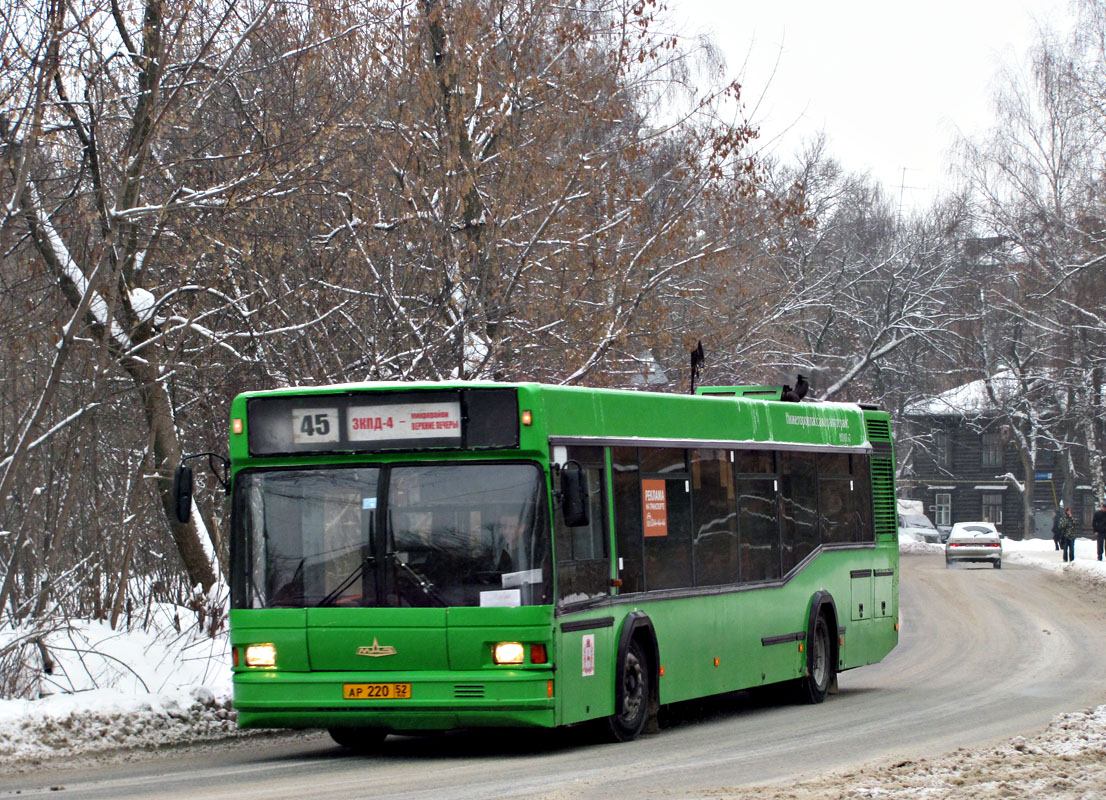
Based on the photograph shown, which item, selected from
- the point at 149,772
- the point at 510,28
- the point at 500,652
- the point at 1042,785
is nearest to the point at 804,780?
the point at 1042,785

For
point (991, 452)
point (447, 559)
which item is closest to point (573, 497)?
point (447, 559)

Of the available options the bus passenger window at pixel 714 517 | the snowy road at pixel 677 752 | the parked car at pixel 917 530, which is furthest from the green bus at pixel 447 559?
the parked car at pixel 917 530

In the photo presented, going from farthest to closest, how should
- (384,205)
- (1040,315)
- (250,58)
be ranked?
(1040,315) < (384,205) < (250,58)

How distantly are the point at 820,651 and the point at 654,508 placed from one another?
4.26 meters

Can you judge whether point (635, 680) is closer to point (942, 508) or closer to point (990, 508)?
point (990, 508)

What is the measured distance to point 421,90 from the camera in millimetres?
18375

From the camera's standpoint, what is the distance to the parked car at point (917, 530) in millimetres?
74188

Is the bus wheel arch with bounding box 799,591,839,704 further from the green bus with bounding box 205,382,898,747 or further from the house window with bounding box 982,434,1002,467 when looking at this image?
the house window with bounding box 982,434,1002,467

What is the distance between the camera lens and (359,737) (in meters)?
12.1

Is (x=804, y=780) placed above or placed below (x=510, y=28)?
below

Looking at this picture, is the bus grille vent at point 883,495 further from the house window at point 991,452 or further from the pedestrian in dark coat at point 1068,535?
the house window at point 991,452

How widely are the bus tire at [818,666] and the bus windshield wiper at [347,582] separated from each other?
5885 mm

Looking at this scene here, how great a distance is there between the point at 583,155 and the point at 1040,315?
121 feet

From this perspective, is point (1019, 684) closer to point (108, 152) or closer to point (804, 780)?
point (804, 780)
